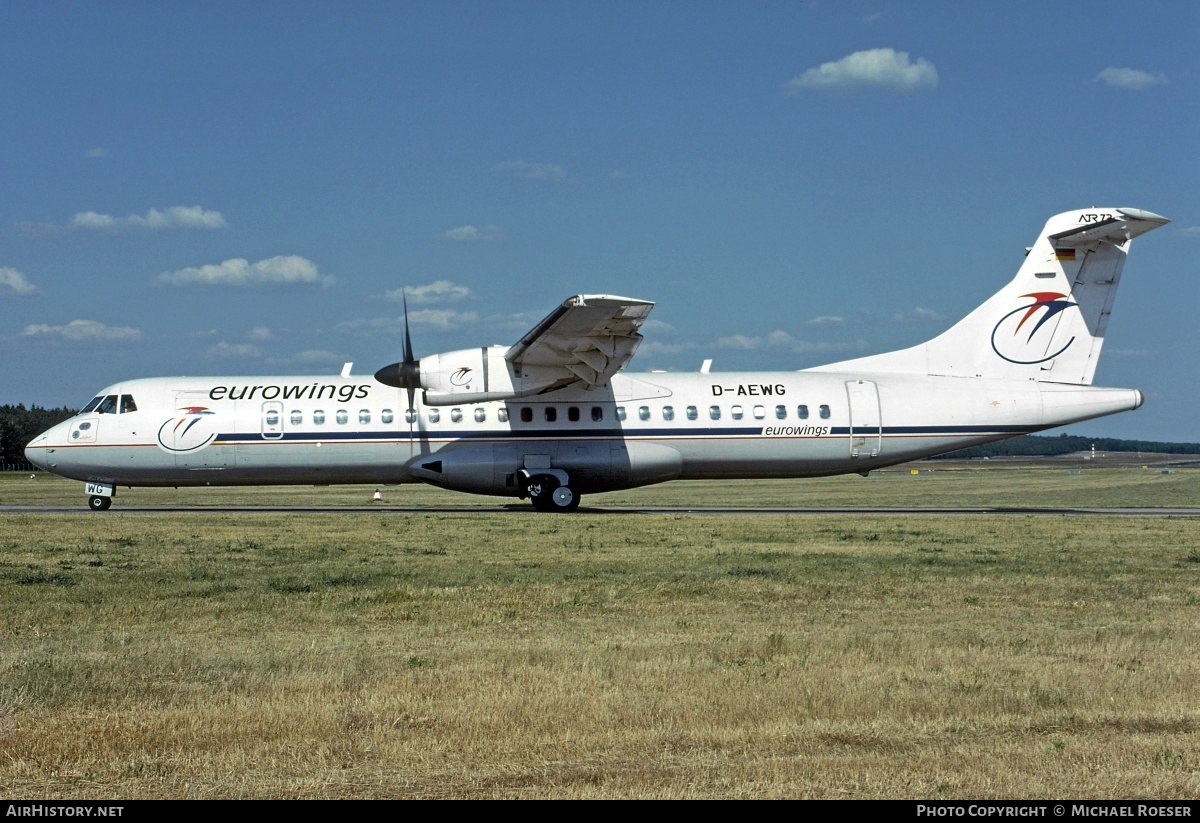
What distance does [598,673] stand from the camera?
928cm

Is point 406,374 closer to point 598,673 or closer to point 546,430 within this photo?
point 546,430

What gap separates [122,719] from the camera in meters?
7.86

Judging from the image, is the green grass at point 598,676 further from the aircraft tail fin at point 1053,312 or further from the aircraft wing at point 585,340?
the aircraft tail fin at point 1053,312

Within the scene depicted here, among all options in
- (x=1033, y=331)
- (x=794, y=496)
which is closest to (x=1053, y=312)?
(x=1033, y=331)

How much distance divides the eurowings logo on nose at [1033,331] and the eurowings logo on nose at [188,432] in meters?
20.6

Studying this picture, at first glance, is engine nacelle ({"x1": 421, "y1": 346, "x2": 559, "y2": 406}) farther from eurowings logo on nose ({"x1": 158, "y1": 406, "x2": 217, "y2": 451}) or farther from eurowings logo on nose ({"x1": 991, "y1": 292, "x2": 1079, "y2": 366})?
eurowings logo on nose ({"x1": 991, "y1": 292, "x2": 1079, "y2": 366})

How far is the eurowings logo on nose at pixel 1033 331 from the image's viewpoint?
96.7 feet

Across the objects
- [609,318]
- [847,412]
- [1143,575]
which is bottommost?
[1143,575]

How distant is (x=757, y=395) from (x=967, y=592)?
15211 millimetres

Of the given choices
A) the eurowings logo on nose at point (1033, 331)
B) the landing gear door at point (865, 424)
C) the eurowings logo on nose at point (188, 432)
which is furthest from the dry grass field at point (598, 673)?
the eurowings logo on nose at point (1033, 331)

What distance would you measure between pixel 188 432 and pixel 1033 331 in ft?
72.1

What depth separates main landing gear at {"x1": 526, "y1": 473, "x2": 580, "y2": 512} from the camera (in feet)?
92.6
